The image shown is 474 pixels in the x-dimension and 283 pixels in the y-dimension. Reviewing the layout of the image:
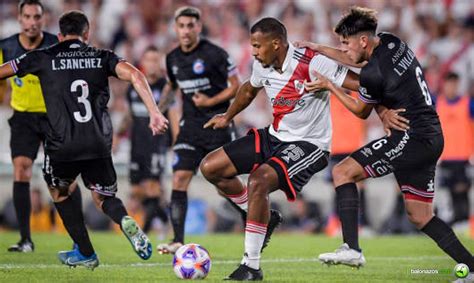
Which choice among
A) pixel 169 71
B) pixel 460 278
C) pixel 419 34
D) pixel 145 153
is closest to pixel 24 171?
pixel 169 71

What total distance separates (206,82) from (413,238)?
534cm

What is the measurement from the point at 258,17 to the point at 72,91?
11.1 m

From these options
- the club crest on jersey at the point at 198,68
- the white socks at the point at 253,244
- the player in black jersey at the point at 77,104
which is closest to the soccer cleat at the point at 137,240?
the player in black jersey at the point at 77,104

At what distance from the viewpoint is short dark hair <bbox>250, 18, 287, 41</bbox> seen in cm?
→ 850

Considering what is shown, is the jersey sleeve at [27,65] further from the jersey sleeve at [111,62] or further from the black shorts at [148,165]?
the black shorts at [148,165]

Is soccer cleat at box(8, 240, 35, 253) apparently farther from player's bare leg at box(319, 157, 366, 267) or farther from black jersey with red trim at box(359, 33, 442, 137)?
black jersey with red trim at box(359, 33, 442, 137)

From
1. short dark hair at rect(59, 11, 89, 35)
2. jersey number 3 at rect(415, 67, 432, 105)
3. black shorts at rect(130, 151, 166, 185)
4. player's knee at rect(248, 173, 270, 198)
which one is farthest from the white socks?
black shorts at rect(130, 151, 166, 185)

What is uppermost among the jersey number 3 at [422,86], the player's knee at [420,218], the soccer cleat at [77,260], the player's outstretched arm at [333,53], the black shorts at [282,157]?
the player's outstretched arm at [333,53]

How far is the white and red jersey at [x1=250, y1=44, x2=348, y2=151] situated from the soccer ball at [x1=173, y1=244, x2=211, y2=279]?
1.37 meters

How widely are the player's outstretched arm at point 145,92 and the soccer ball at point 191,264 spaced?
109 centimetres

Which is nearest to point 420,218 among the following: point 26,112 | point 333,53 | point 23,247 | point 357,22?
point 333,53

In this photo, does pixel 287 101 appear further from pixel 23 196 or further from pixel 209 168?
pixel 23 196

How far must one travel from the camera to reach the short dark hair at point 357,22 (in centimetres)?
850

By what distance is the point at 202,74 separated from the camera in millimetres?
11508
